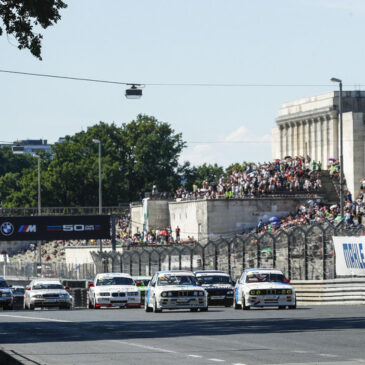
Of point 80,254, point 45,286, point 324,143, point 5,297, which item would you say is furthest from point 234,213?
point 45,286

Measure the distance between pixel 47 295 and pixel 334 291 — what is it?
12.3 meters

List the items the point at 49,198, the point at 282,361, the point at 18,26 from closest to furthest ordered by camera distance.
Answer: the point at 282,361
the point at 18,26
the point at 49,198

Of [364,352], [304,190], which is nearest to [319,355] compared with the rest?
[364,352]

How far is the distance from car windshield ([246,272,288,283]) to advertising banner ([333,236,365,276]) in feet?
11.3

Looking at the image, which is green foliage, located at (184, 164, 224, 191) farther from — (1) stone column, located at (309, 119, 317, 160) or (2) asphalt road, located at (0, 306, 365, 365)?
(2) asphalt road, located at (0, 306, 365, 365)

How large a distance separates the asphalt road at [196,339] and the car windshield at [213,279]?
31.1ft

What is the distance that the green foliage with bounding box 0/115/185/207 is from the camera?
436 ft

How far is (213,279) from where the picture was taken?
141 ft

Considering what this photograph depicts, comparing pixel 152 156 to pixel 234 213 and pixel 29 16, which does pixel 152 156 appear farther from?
pixel 29 16

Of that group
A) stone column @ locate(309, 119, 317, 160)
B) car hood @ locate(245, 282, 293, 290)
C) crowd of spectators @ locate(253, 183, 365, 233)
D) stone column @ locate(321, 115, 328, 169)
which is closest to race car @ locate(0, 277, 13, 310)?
car hood @ locate(245, 282, 293, 290)

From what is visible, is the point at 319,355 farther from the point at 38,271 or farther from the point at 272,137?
the point at 272,137

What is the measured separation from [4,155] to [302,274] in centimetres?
16079

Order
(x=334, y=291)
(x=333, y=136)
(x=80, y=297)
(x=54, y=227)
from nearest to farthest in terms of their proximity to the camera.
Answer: (x=334, y=291) < (x=80, y=297) < (x=54, y=227) < (x=333, y=136)

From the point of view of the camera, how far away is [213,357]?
726 inches
